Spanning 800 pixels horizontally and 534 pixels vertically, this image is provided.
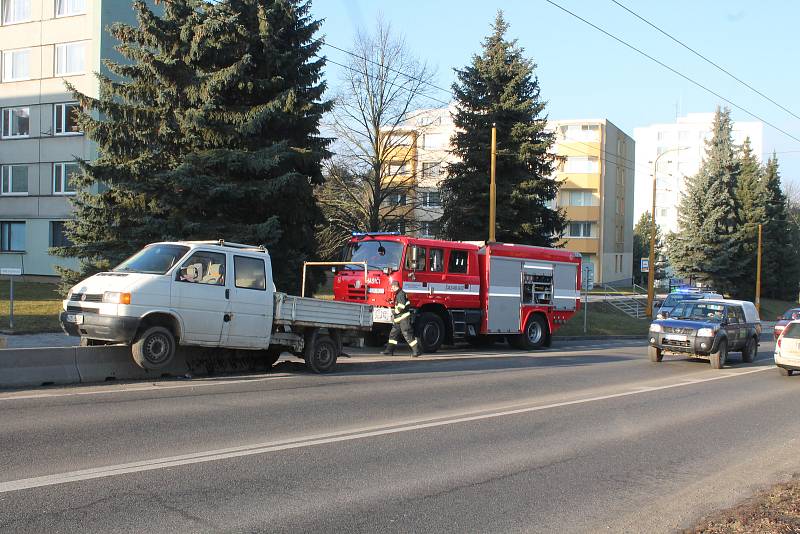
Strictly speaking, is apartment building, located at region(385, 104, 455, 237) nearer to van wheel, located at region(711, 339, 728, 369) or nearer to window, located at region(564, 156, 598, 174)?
van wheel, located at region(711, 339, 728, 369)

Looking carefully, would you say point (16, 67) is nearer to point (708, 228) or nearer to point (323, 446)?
point (323, 446)

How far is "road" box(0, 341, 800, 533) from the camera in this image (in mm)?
5867

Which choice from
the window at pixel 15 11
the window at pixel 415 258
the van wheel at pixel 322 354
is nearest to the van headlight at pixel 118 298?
the van wheel at pixel 322 354

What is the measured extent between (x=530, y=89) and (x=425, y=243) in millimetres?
17943

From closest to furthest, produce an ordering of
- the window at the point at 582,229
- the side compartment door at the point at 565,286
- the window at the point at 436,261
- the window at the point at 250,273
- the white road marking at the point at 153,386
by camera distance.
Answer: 1. the white road marking at the point at 153,386
2. the window at the point at 250,273
3. the window at the point at 436,261
4. the side compartment door at the point at 565,286
5. the window at the point at 582,229

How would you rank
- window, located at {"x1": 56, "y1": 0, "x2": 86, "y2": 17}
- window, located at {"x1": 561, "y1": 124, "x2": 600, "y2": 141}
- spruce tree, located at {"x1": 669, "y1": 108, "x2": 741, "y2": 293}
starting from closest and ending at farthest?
1. window, located at {"x1": 56, "y1": 0, "x2": 86, "y2": 17}
2. spruce tree, located at {"x1": 669, "y1": 108, "x2": 741, "y2": 293}
3. window, located at {"x1": 561, "y1": 124, "x2": 600, "y2": 141}

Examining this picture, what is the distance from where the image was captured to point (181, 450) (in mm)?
7637

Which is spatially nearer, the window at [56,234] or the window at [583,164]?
the window at [56,234]

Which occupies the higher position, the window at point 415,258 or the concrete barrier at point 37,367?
the window at point 415,258

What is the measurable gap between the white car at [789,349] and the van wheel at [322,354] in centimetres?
1014

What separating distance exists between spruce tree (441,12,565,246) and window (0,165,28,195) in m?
21.3

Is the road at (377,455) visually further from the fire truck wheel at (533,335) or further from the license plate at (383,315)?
the fire truck wheel at (533,335)

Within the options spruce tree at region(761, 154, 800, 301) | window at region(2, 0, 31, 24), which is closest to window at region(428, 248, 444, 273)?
window at region(2, 0, 31, 24)

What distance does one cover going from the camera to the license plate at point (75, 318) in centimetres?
1190
